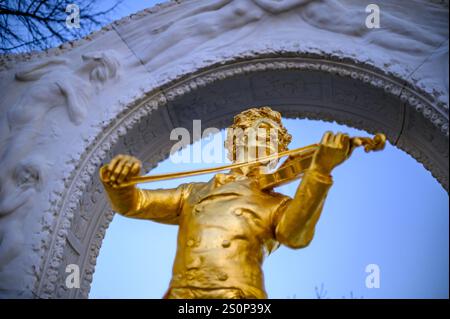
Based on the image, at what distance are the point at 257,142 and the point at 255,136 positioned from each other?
4cm

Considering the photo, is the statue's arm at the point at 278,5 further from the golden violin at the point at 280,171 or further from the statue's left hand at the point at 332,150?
the statue's left hand at the point at 332,150

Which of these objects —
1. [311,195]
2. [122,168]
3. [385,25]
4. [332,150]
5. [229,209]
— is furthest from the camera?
[385,25]

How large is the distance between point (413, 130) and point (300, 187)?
1444 mm

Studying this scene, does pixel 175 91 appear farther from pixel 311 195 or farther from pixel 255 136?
pixel 311 195

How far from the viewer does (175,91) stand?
4332 mm

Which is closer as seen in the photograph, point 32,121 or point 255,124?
point 255,124

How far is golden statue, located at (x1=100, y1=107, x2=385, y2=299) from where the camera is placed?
9.74 feet

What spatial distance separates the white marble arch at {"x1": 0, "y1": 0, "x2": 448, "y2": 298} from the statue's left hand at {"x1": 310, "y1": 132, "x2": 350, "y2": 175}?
119 cm

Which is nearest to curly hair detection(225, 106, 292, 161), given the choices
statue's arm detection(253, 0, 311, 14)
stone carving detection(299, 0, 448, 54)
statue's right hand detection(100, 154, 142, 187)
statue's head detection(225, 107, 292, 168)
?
statue's head detection(225, 107, 292, 168)

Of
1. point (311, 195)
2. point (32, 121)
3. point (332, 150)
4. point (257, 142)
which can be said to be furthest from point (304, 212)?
point (32, 121)

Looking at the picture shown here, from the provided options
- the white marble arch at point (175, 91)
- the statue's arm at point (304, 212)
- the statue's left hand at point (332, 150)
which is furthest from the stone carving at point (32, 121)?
the statue's left hand at point (332, 150)

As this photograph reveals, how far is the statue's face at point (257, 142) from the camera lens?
360 centimetres
